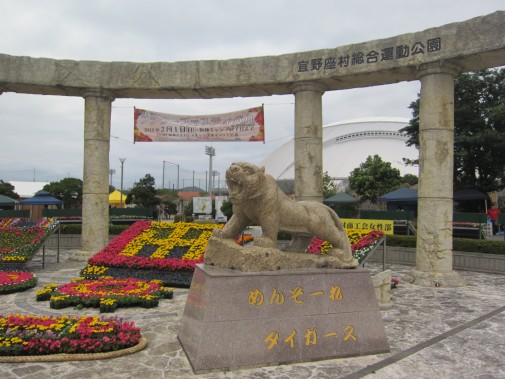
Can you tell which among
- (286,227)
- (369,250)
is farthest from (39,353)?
(369,250)

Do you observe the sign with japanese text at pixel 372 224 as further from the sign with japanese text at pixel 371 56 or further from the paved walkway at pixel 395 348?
the sign with japanese text at pixel 371 56

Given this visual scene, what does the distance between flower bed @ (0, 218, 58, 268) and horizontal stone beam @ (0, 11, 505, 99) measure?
425cm

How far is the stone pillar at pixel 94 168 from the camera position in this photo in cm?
1358

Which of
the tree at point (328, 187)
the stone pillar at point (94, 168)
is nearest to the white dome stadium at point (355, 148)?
the tree at point (328, 187)

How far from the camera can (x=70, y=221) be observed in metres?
19.0

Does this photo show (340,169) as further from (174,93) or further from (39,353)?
(39,353)

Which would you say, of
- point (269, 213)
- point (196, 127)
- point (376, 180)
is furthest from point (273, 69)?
point (376, 180)

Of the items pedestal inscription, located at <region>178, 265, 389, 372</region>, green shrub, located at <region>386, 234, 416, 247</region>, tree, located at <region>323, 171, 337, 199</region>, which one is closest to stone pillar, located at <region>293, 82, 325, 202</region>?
green shrub, located at <region>386, 234, 416, 247</region>

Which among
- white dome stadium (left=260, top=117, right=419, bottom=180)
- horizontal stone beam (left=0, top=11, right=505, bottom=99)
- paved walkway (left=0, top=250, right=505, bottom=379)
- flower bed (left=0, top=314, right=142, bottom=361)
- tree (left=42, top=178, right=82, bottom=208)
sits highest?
white dome stadium (left=260, top=117, right=419, bottom=180)

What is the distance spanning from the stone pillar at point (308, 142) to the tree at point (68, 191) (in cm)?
3191

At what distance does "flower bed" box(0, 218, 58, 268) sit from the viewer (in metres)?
11.6

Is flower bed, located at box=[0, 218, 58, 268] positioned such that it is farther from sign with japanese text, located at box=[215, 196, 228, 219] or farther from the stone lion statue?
sign with japanese text, located at box=[215, 196, 228, 219]

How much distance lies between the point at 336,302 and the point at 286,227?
1.26 m

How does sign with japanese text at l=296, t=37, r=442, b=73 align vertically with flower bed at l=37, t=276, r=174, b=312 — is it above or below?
above
